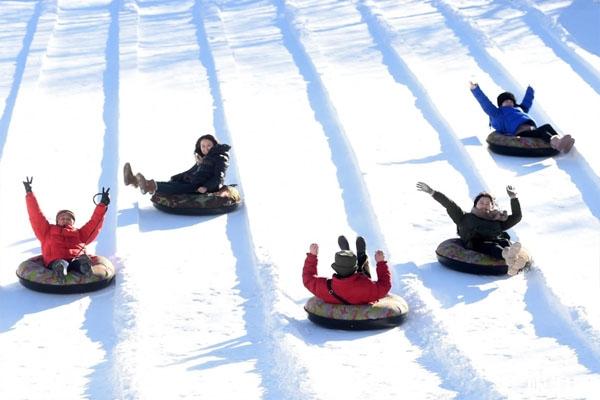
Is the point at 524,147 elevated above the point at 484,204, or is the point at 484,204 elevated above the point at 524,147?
the point at 484,204

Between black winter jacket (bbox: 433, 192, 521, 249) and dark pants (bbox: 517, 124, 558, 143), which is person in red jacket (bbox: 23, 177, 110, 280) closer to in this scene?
black winter jacket (bbox: 433, 192, 521, 249)

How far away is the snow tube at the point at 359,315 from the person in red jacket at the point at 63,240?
1.76 metres

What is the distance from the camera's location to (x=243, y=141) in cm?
1334

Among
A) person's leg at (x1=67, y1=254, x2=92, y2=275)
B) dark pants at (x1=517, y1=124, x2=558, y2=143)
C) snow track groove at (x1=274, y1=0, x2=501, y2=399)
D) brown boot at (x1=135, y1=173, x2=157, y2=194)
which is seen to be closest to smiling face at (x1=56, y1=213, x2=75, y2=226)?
person's leg at (x1=67, y1=254, x2=92, y2=275)

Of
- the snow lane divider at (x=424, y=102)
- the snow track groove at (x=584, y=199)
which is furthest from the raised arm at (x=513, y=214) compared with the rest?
the snow lane divider at (x=424, y=102)

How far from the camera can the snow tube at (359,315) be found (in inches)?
346

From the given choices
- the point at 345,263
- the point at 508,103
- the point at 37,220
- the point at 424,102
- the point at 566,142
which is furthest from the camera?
the point at 424,102

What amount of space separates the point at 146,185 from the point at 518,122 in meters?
3.45

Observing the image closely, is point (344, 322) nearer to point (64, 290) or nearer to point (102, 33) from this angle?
point (64, 290)

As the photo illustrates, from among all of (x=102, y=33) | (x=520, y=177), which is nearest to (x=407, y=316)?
(x=520, y=177)

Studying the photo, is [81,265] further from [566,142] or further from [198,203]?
[566,142]

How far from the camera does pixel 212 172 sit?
36.8ft

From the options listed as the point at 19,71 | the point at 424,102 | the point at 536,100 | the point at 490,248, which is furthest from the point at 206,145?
the point at 19,71

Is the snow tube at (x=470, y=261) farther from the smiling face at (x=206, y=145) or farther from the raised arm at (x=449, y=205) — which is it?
the smiling face at (x=206, y=145)
